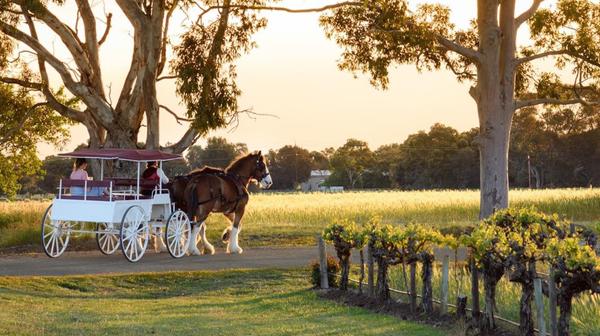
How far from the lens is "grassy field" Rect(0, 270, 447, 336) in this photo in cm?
1387

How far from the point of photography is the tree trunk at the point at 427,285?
14.9 metres

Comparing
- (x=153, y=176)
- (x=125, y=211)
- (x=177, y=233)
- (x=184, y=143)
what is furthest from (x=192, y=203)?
(x=184, y=143)

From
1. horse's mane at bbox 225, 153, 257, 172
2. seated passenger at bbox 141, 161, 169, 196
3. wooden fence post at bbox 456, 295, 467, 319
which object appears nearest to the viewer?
wooden fence post at bbox 456, 295, 467, 319

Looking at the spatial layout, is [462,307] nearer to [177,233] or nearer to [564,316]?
[564,316]

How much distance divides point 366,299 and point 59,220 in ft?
29.3

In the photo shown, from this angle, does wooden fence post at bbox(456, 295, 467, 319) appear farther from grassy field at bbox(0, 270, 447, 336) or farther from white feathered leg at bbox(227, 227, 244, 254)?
white feathered leg at bbox(227, 227, 244, 254)

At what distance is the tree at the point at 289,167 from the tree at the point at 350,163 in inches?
127

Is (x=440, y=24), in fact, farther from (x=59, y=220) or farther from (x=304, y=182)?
(x=304, y=182)

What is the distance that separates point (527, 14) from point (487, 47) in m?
2.42

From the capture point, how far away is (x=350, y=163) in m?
118

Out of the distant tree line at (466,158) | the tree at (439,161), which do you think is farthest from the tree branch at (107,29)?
the tree at (439,161)

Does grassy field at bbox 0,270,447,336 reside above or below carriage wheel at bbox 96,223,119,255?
below

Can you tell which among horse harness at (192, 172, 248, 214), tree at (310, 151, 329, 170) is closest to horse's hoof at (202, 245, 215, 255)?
horse harness at (192, 172, 248, 214)

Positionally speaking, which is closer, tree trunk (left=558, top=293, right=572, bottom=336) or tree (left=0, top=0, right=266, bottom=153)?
tree trunk (left=558, top=293, right=572, bottom=336)
